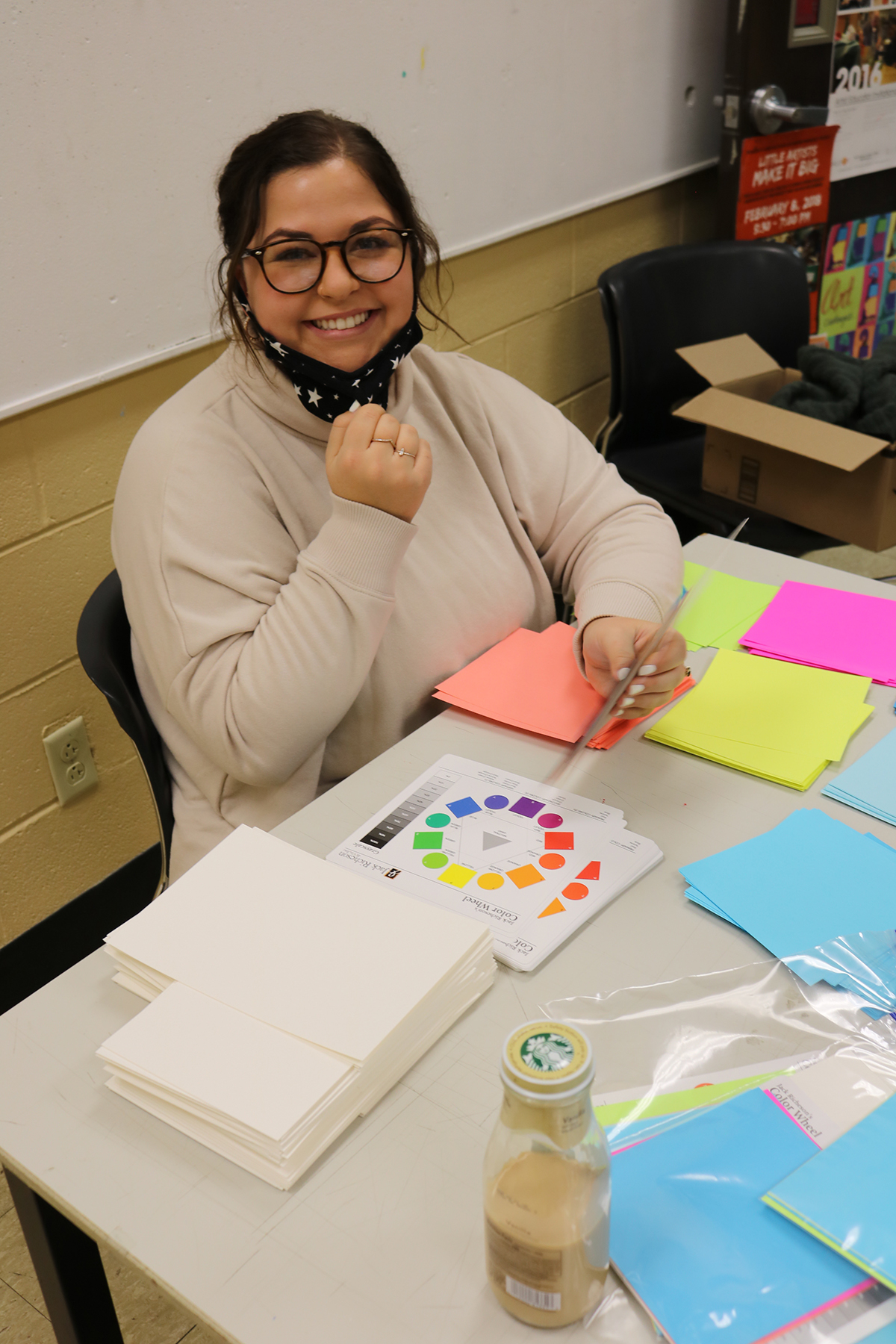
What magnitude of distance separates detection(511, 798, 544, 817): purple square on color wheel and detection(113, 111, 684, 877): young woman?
0.16 meters

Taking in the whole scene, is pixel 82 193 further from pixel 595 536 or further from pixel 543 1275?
pixel 543 1275

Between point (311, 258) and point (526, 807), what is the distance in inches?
25.8

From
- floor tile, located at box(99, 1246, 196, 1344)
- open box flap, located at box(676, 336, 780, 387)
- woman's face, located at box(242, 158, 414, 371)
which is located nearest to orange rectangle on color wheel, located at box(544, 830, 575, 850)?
woman's face, located at box(242, 158, 414, 371)

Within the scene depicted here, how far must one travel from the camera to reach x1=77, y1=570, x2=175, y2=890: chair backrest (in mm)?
1165

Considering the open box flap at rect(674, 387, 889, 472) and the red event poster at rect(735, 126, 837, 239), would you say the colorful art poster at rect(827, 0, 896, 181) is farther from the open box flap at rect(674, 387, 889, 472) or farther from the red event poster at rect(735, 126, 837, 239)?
the open box flap at rect(674, 387, 889, 472)

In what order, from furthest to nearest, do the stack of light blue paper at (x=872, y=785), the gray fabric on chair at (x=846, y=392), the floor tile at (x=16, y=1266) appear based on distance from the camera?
the gray fabric on chair at (x=846, y=392)
the floor tile at (x=16, y=1266)
the stack of light blue paper at (x=872, y=785)

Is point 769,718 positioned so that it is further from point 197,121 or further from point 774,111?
point 774,111

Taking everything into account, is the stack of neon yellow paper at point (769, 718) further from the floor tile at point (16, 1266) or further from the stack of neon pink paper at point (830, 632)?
the floor tile at point (16, 1266)

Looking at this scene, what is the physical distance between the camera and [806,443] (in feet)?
6.21

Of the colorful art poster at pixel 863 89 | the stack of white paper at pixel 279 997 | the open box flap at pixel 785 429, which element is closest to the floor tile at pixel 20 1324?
the stack of white paper at pixel 279 997

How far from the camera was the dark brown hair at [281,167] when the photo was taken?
1.16 m

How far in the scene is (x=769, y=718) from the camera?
118cm

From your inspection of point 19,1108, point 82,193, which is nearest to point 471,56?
point 82,193

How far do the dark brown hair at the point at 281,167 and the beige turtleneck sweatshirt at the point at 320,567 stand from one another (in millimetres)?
123
